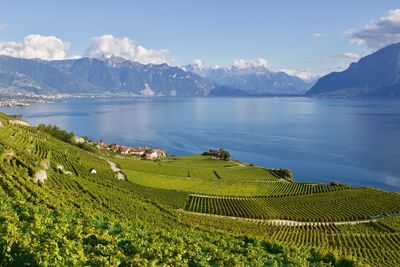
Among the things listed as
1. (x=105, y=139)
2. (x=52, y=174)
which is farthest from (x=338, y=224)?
(x=105, y=139)

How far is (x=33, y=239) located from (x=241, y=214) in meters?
49.1

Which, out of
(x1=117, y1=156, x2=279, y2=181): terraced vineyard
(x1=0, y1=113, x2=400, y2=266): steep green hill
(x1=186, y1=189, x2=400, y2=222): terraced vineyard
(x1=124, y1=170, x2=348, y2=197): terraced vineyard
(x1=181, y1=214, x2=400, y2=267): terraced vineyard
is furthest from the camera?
(x1=117, y1=156, x2=279, y2=181): terraced vineyard

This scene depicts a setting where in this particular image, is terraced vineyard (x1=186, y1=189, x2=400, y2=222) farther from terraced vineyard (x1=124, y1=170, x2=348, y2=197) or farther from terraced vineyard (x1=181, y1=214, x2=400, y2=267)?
terraced vineyard (x1=124, y1=170, x2=348, y2=197)

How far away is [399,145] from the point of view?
529 ft

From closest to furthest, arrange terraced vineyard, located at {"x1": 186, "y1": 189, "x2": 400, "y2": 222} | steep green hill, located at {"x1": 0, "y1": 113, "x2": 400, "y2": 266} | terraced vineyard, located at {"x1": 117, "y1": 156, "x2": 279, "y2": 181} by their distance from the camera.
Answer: steep green hill, located at {"x1": 0, "y1": 113, "x2": 400, "y2": 266}, terraced vineyard, located at {"x1": 186, "y1": 189, "x2": 400, "y2": 222}, terraced vineyard, located at {"x1": 117, "y1": 156, "x2": 279, "y2": 181}

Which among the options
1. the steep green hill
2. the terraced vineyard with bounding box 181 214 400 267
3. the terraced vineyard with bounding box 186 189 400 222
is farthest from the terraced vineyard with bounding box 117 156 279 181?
the terraced vineyard with bounding box 181 214 400 267

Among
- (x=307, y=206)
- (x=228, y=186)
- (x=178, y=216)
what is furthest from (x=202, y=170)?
(x=178, y=216)

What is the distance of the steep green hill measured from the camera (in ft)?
62.2

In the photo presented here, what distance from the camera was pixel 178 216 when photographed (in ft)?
167

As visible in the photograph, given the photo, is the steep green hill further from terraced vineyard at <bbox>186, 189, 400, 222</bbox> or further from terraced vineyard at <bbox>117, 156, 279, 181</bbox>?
terraced vineyard at <bbox>117, 156, 279, 181</bbox>

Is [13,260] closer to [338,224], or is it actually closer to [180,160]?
[338,224]

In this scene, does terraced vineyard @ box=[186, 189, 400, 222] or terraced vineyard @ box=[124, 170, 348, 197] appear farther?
terraced vineyard @ box=[124, 170, 348, 197]

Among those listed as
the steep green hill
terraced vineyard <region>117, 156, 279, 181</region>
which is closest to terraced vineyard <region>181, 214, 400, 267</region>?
the steep green hill

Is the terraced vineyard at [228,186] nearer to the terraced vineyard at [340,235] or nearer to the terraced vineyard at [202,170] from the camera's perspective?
the terraced vineyard at [202,170]
